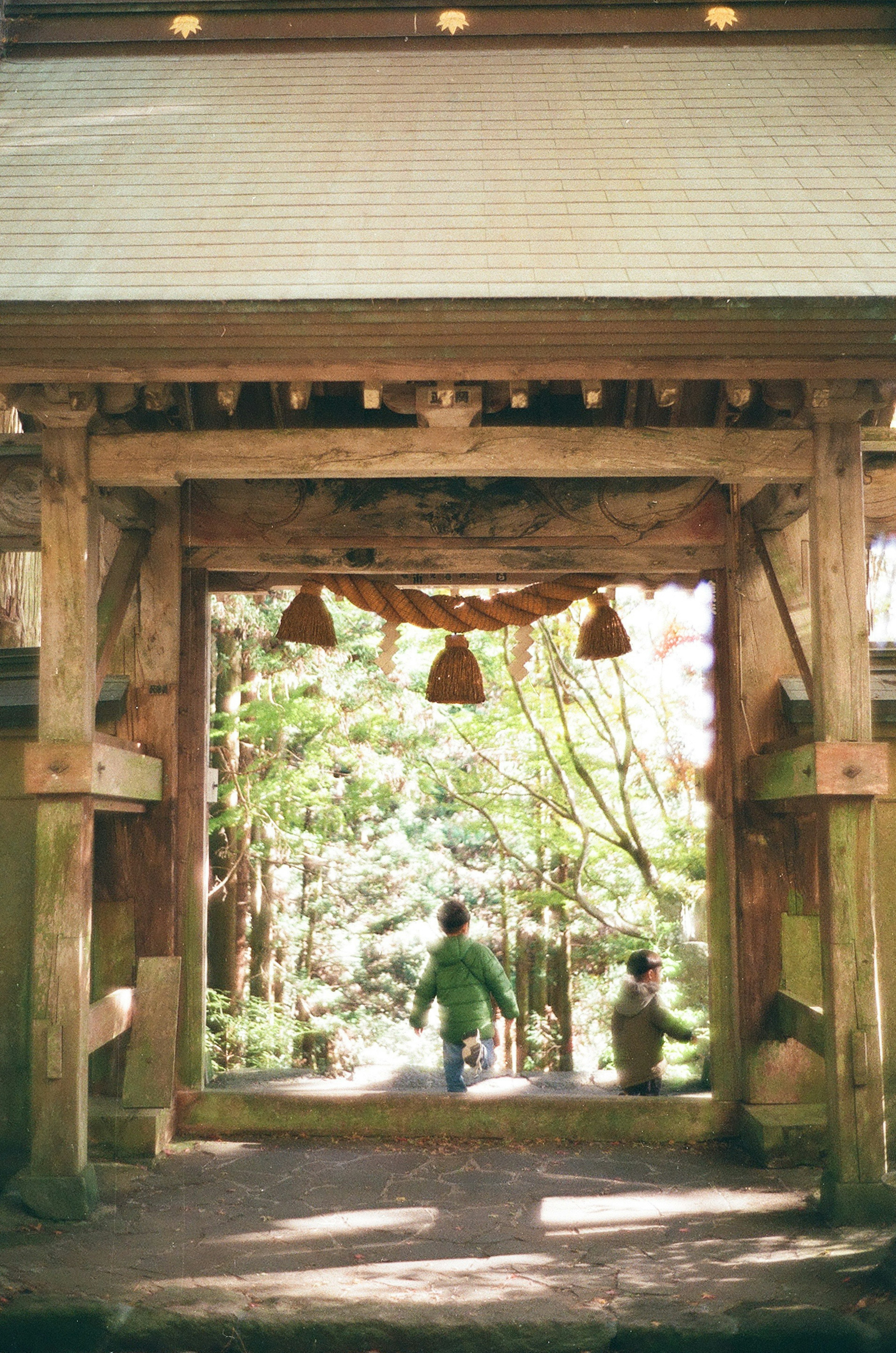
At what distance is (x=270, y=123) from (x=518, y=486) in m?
2.09

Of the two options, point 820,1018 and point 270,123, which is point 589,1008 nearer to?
point 820,1018

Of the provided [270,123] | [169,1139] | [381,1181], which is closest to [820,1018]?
[381,1181]

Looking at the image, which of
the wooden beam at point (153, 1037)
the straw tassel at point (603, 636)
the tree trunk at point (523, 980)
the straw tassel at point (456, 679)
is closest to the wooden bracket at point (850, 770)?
the straw tassel at point (603, 636)

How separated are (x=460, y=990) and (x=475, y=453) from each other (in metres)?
3.30

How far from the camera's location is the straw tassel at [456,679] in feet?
21.8

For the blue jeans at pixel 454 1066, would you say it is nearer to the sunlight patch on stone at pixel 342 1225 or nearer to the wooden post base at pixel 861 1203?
the sunlight patch on stone at pixel 342 1225

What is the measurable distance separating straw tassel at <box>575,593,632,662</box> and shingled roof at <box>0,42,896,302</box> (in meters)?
2.30

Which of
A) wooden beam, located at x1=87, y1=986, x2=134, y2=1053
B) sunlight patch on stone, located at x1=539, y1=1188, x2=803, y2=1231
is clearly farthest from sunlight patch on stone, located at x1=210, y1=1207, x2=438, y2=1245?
wooden beam, located at x1=87, y1=986, x2=134, y2=1053

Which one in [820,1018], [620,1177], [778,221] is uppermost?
[778,221]

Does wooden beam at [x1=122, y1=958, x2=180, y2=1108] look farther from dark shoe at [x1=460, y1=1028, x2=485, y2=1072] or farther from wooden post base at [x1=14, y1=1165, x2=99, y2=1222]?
dark shoe at [x1=460, y1=1028, x2=485, y2=1072]

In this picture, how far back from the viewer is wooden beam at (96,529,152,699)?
509 cm

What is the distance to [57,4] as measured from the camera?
6367 mm

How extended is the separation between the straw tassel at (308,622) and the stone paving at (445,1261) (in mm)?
2586

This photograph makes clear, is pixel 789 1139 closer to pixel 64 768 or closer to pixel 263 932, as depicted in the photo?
pixel 64 768
